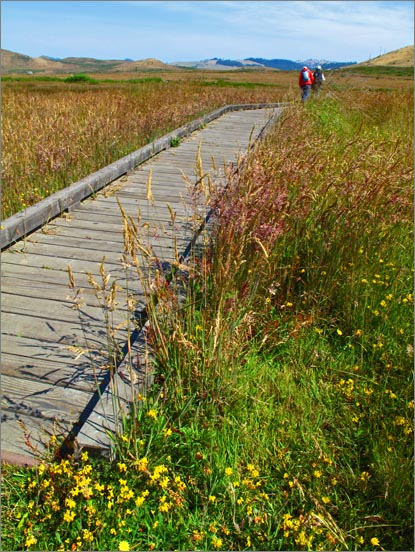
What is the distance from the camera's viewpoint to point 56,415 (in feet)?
7.76

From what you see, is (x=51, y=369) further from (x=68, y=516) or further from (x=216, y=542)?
(x=216, y=542)

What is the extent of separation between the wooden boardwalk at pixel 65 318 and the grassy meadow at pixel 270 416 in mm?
196

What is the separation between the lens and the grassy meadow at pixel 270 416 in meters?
1.88

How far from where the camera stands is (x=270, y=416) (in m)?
2.39

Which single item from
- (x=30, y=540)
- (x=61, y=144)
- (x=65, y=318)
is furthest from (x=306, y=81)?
(x=30, y=540)

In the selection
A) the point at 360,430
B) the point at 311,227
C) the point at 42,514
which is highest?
the point at 311,227

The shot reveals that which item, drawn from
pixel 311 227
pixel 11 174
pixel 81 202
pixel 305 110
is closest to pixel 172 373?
pixel 311 227

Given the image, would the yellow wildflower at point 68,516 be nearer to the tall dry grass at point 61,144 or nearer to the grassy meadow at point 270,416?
the grassy meadow at point 270,416

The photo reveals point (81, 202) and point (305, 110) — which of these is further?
point (305, 110)

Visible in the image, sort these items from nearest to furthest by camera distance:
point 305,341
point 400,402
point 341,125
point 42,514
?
point 42,514, point 400,402, point 305,341, point 341,125

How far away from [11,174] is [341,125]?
6.07 m

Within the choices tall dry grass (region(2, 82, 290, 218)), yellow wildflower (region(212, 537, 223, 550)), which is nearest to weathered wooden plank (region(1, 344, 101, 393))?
yellow wildflower (region(212, 537, 223, 550))

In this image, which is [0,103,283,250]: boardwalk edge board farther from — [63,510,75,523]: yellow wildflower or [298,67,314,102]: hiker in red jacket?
[298,67,314,102]: hiker in red jacket

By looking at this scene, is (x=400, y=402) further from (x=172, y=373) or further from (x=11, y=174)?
(x=11, y=174)
